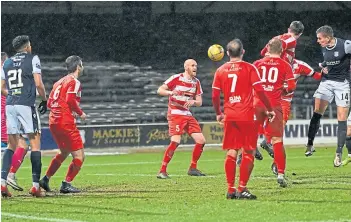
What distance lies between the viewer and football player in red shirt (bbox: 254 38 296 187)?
532 inches

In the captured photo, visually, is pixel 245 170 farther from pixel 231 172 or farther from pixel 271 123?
pixel 271 123

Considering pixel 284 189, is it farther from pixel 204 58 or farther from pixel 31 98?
pixel 204 58

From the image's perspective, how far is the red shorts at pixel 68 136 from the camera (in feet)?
45.1

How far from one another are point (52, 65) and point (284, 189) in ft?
84.0

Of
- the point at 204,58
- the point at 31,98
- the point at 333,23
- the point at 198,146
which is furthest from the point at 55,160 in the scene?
the point at 333,23

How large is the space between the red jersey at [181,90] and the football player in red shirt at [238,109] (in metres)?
5.16

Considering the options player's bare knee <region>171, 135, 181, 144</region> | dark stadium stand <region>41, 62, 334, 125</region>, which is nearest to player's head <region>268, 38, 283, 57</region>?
player's bare knee <region>171, 135, 181, 144</region>

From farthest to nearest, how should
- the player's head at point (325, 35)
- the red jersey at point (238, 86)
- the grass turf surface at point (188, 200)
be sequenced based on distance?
the player's head at point (325, 35) < the red jersey at point (238, 86) < the grass turf surface at point (188, 200)

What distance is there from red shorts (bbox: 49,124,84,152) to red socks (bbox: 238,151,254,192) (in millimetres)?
3053

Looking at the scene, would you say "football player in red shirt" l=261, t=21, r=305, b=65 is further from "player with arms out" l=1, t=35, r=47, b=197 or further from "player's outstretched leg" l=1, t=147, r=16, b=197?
"player's outstretched leg" l=1, t=147, r=16, b=197

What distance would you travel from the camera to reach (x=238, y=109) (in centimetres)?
1199

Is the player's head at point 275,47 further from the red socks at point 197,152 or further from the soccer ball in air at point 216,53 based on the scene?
the soccer ball in air at point 216,53

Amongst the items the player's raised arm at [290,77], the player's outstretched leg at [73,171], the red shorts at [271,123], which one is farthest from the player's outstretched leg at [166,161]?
the player's raised arm at [290,77]

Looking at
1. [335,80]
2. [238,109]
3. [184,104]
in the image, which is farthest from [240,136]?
[335,80]
